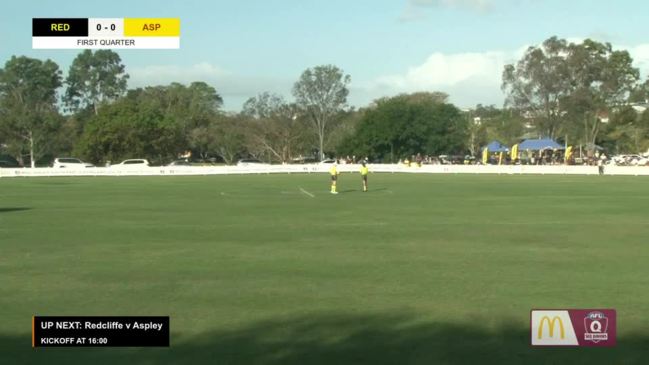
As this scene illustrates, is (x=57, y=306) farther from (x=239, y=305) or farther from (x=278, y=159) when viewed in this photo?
(x=278, y=159)

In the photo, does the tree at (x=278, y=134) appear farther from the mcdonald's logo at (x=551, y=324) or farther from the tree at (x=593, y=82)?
the mcdonald's logo at (x=551, y=324)

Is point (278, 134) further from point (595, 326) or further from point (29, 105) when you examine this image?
point (595, 326)

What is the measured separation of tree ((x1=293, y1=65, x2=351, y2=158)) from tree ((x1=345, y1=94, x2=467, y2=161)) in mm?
10266

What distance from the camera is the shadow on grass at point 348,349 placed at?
7512 mm

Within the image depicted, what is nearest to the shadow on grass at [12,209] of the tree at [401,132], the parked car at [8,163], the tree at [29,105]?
the tree at [29,105]

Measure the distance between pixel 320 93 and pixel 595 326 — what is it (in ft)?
337

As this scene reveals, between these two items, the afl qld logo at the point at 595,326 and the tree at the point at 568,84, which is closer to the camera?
the afl qld logo at the point at 595,326

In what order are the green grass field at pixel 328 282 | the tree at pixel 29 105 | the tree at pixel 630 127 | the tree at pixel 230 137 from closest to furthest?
the green grass field at pixel 328 282 → the tree at pixel 29 105 → the tree at pixel 630 127 → the tree at pixel 230 137

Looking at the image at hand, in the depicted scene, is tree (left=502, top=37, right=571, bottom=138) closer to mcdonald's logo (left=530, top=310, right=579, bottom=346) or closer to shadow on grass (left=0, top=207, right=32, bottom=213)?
shadow on grass (left=0, top=207, right=32, bottom=213)

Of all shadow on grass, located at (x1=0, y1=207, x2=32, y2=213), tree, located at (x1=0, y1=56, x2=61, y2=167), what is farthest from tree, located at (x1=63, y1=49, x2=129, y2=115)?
shadow on grass, located at (x1=0, y1=207, x2=32, y2=213)

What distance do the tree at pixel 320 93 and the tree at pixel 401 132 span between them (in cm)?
1027

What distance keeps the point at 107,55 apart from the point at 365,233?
100922mm

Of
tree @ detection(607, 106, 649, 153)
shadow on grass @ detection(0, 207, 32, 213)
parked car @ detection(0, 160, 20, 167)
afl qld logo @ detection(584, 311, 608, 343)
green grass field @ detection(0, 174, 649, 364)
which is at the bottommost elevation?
parked car @ detection(0, 160, 20, 167)

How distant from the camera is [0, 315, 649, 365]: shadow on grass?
751 cm
